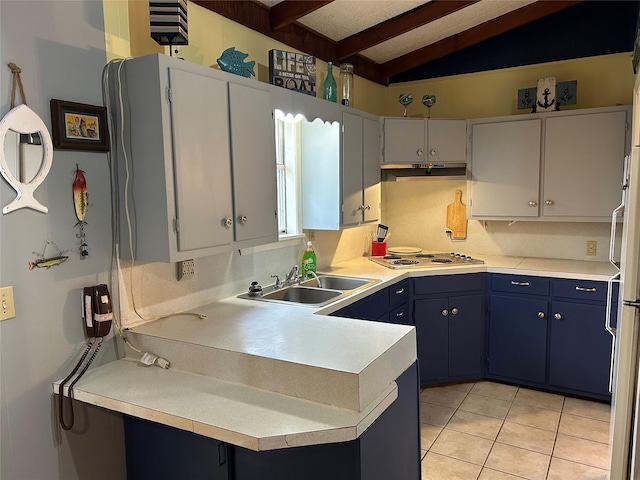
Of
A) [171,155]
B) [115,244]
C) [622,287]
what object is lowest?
[622,287]

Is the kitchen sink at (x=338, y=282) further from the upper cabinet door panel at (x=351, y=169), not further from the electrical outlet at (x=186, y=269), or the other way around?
the electrical outlet at (x=186, y=269)

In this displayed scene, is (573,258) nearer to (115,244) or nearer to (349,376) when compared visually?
(349,376)

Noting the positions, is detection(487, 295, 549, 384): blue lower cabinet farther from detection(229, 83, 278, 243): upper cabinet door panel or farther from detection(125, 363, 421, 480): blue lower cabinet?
detection(229, 83, 278, 243): upper cabinet door panel

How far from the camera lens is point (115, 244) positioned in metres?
2.06

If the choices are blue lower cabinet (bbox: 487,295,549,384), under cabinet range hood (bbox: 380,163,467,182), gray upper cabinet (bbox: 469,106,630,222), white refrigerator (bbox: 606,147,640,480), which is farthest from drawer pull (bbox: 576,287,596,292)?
under cabinet range hood (bbox: 380,163,467,182)

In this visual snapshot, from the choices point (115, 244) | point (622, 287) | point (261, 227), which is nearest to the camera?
point (115, 244)

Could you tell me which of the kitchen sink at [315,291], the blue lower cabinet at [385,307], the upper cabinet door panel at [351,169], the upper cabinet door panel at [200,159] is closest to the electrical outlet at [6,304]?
the upper cabinet door panel at [200,159]

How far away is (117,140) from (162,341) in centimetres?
86

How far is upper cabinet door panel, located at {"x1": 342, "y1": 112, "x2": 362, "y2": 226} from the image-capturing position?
3311mm

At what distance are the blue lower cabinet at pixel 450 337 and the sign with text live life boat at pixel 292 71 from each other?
176 centimetres

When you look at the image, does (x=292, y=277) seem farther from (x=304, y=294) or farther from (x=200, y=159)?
(x=200, y=159)

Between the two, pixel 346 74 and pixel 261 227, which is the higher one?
pixel 346 74

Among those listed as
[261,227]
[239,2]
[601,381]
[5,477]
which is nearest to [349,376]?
[261,227]

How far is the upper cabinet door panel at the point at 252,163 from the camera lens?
2.27 m
